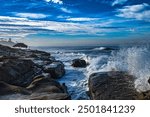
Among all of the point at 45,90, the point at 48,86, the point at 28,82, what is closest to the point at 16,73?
the point at 28,82

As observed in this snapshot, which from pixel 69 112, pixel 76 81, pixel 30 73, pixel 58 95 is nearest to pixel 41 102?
pixel 69 112

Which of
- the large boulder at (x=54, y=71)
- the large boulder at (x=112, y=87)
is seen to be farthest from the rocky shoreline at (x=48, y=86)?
the large boulder at (x=54, y=71)

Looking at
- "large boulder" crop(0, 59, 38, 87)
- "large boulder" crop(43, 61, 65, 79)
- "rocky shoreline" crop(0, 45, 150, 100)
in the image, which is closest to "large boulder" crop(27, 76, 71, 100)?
"rocky shoreline" crop(0, 45, 150, 100)

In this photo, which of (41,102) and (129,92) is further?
(129,92)

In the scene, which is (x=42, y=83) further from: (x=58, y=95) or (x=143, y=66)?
(x=143, y=66)

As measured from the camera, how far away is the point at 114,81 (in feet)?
22.5

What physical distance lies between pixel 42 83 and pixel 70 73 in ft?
11.8

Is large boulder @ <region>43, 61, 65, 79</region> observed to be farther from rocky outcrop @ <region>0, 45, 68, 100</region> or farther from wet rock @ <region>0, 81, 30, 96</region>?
wet rock @ <region>0, 81, 30, 96</region>

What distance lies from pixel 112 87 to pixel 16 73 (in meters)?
2.31

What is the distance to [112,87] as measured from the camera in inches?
253

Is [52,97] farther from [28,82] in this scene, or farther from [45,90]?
[28,82]

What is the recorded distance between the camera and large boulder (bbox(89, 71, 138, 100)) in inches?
236

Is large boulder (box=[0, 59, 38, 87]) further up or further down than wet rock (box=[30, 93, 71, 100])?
further up

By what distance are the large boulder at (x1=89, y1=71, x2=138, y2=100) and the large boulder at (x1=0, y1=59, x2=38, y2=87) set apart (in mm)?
1567
